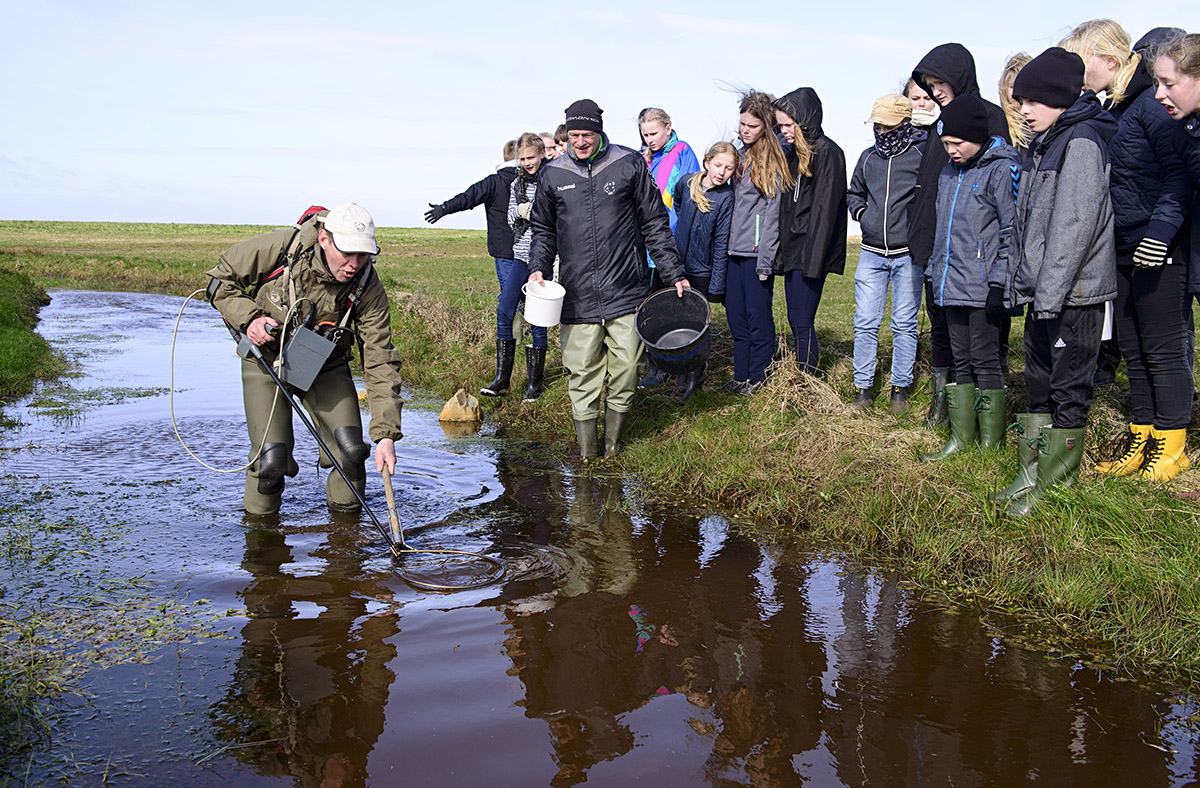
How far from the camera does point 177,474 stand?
21.1 ft

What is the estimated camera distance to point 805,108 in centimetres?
674

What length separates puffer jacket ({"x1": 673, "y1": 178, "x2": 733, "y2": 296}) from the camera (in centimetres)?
729

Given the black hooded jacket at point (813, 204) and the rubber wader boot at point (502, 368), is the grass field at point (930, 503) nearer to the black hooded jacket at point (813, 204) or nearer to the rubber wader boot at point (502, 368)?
the rubber wader boot at point (502, 368)

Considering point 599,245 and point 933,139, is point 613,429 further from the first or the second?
point 933,139

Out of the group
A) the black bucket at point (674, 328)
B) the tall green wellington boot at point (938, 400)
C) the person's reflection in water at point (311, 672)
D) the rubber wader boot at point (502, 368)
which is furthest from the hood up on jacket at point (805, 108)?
the person's reflection in water at point (311, 672)

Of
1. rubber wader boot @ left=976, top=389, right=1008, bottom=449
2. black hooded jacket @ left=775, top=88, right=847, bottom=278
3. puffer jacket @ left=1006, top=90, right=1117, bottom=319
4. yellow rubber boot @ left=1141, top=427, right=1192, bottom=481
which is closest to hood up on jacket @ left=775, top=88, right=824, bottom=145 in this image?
black hooded jacket @ left=775, top=88, right=847, bottom=278

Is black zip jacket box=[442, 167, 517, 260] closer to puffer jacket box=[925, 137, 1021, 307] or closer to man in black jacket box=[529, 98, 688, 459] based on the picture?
man in black jacket box=[529, 98, 688, 459]

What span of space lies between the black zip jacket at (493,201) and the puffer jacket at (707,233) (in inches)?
73.3

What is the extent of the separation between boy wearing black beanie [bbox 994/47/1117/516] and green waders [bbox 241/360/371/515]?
364 centimetres

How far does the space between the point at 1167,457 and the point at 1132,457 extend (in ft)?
0.54

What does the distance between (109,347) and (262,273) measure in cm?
1013

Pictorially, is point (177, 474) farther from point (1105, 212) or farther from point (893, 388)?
point (1105, 212)

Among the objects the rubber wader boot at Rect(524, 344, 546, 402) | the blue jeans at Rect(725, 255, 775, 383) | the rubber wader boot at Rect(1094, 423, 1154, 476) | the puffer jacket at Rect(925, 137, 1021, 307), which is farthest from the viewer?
the rubber wader boot at Rect(524, 344, 546, 402)

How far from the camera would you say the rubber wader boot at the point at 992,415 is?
212 inches
